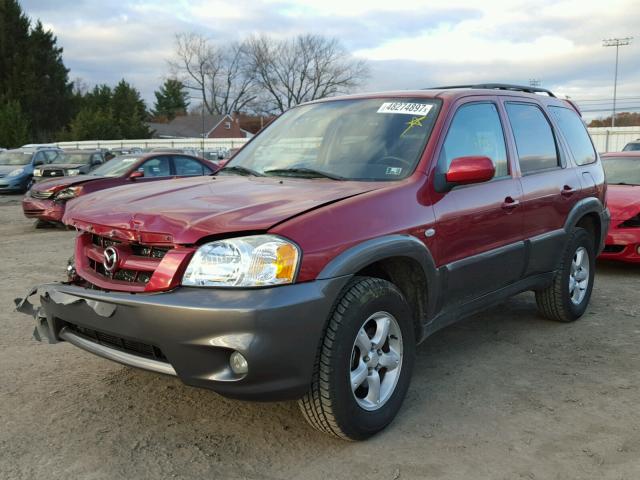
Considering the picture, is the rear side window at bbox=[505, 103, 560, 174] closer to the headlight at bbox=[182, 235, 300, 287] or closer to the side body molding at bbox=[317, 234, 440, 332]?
the side body molding at bbox=[317, 234, 440, 332]

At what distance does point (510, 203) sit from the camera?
4086mm

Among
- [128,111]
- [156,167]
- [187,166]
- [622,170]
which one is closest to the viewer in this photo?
[622,170]

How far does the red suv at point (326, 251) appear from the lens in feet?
8.73

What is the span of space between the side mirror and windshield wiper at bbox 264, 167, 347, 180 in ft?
2.06

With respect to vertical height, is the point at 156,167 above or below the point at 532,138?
below

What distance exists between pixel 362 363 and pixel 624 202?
5.37 metres

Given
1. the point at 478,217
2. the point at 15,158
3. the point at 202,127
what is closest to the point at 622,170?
the point at 478,217

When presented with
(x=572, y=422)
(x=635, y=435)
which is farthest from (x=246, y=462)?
(x=635, y=435)

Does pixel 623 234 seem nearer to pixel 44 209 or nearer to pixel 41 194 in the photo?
pixel 44 209

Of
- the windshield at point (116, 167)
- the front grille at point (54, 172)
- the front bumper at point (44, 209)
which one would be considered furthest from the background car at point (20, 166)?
the front bumper at point (44, 209)

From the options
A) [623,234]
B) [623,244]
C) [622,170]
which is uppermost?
[622,170]

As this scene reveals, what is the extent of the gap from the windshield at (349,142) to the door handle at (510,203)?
0.78m

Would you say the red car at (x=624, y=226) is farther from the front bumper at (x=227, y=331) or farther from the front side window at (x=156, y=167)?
the front side window at (x=156, y=167)

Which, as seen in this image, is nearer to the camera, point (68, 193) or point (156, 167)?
point (68, 193)
